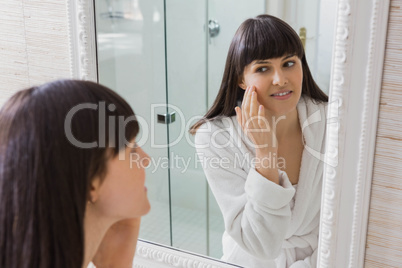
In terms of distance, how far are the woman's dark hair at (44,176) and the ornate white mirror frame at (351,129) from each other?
1.25 ft

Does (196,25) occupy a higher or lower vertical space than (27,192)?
higher

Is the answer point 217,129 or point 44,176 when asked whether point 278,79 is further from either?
point 44,176

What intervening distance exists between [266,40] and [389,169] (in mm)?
275

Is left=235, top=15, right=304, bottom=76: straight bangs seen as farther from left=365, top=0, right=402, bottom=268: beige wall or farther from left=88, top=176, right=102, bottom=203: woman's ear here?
left=88, top=176, right=102, bottom=203: woman's ear

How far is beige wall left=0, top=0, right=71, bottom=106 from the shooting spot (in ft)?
3.55

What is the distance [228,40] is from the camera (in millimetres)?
919

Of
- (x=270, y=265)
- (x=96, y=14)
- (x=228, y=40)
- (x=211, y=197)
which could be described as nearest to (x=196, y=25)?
(x=228, y=40)

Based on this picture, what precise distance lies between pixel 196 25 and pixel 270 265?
44 cm

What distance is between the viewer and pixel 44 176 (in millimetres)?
566

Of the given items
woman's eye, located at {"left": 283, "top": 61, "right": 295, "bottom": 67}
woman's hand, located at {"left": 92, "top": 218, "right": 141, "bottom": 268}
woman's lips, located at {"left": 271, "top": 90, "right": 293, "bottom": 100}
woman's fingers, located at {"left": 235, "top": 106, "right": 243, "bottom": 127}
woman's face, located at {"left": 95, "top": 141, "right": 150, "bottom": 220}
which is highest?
woman's eye, located at {"left": 283, "top": 61, "right": 295, "bottom": 67}

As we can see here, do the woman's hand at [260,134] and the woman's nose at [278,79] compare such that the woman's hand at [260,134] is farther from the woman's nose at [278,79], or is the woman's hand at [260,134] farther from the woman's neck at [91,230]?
the woman's neck at [91,230]

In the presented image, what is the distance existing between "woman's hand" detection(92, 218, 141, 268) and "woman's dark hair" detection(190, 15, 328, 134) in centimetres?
26

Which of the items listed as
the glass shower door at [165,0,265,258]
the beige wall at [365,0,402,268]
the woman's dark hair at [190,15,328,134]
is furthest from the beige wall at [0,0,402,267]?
the glass shower door at [165,0,265,258]

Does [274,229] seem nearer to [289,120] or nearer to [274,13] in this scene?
[289,120]
